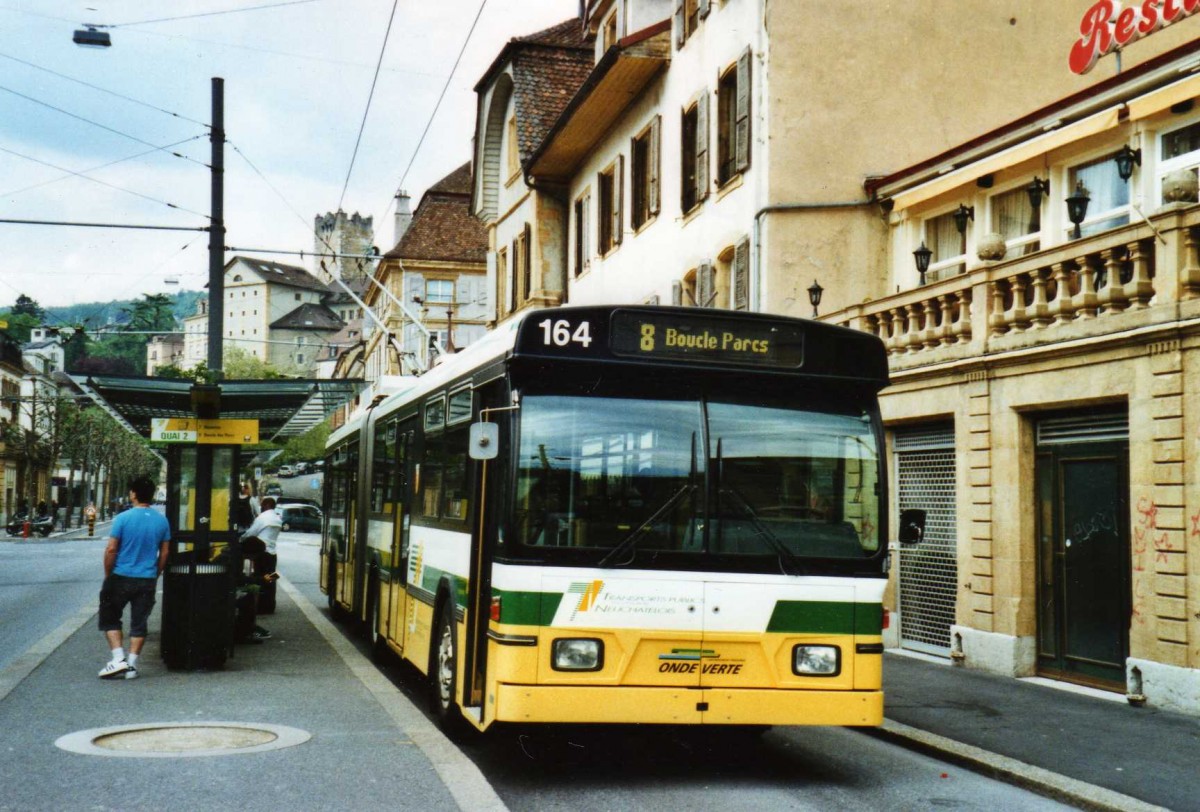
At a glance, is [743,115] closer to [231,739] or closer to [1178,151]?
[1178,151]

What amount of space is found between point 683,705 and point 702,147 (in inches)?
635

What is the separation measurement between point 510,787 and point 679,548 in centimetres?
170

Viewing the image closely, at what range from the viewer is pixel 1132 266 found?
41.1 feet

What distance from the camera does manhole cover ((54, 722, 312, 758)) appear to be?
908cm

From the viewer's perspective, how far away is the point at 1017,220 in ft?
55.1

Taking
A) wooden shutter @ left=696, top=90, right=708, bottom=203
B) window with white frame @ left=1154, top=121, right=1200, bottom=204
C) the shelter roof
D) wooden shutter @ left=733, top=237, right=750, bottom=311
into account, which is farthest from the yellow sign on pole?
wooden shutter @ left=696, top=90, right=708, bottom=203

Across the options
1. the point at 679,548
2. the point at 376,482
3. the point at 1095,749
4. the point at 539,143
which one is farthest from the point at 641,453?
the point at 539,143

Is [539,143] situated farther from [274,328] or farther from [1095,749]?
[274,328]

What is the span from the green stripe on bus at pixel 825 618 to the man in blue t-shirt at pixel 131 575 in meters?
6.66

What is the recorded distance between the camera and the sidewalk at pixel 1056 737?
857cm

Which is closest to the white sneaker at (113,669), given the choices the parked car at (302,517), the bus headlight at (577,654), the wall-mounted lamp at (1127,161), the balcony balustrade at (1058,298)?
the bus headlight at (577,654)

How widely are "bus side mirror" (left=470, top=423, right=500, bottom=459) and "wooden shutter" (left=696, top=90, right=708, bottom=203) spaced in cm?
1512

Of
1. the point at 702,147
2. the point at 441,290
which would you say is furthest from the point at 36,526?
the point at 702,147

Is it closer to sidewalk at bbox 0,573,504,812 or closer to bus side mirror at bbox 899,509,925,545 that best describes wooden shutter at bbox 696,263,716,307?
sidewalk at bbox 0,573,504,812
